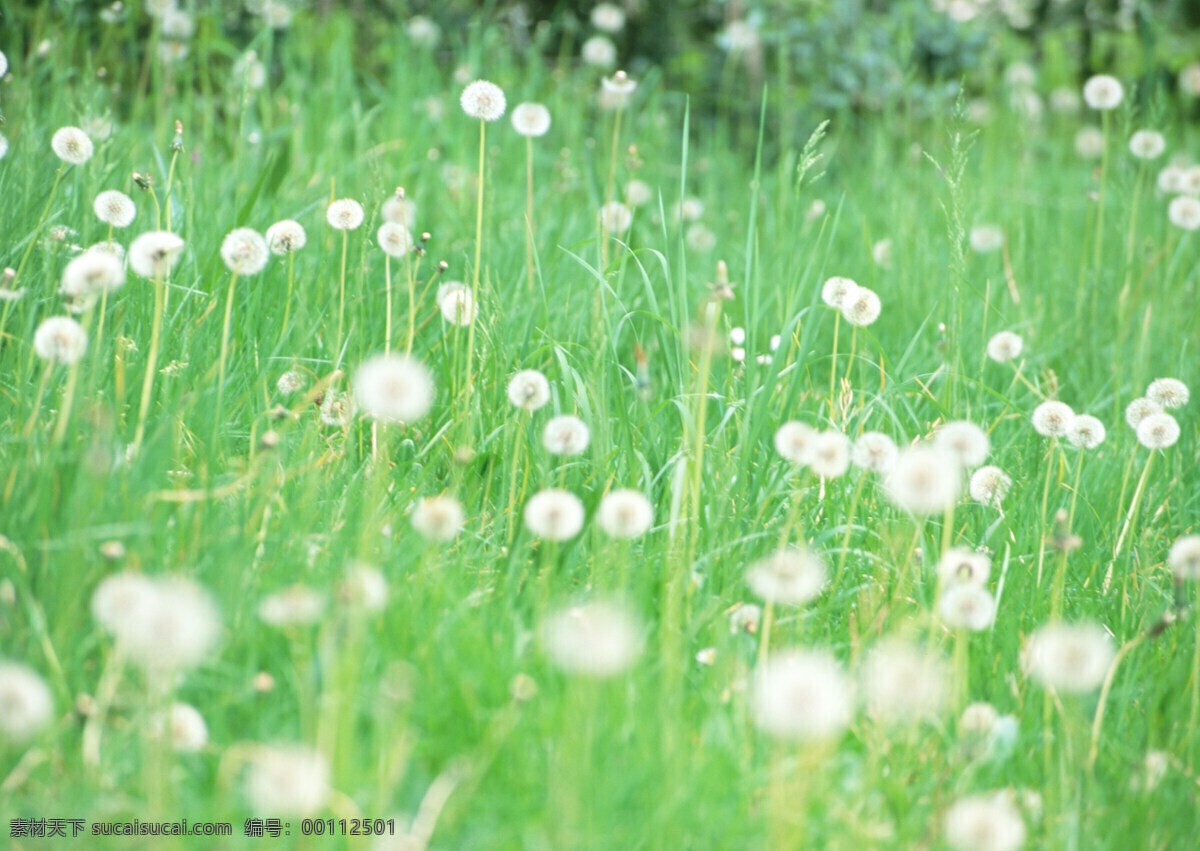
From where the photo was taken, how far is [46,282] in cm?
168

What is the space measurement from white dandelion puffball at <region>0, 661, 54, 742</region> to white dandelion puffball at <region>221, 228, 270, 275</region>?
78cm

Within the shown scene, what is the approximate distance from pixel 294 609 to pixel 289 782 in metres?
0.21

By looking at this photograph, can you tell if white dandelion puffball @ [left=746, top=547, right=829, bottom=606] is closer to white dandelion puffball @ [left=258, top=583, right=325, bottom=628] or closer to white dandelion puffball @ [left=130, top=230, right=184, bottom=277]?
white dandelion puffball @ [left=258, top=583, right=325, bottom=628]

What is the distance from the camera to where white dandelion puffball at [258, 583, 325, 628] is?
0.99 metres

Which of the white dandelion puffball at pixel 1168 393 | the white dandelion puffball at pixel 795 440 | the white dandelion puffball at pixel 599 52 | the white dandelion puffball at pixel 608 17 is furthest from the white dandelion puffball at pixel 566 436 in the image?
the white dandelion puffball at pixel 608 17

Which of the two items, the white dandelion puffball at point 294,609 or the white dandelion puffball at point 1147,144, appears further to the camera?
the white dandelion puffball at point 1147,144

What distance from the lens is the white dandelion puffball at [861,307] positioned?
1754 millimetres

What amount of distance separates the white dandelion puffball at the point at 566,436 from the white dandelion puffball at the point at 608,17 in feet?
11.6

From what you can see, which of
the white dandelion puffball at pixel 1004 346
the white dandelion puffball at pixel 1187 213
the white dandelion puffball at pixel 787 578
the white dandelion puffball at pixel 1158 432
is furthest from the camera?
the white dandelion puffball at pixel 1187 213

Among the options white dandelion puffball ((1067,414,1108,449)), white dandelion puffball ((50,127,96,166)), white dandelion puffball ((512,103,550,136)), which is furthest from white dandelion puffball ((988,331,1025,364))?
white dandelion puffball ((50,127,96,166))

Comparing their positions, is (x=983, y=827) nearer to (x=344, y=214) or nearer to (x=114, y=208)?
(x=344, y=214)

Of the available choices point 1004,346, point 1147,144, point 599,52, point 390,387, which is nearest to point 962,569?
point 390,387

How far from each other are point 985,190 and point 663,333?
2.28 metres

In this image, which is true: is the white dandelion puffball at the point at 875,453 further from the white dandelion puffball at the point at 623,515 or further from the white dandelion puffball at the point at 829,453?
the white dandelion puffball at the point at 623,515
